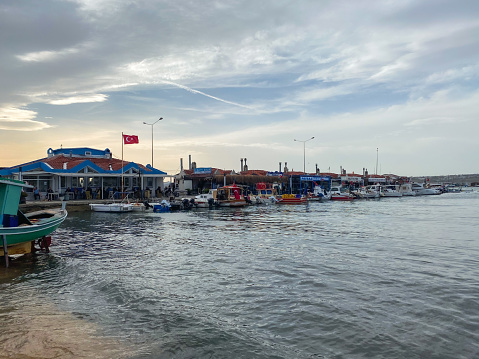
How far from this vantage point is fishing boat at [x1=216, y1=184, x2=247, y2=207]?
49044 mm

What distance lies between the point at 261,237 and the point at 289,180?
59.1 metres

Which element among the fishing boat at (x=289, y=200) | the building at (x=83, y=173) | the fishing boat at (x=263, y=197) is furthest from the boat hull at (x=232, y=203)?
the fishing boat at (x=289, y=200)

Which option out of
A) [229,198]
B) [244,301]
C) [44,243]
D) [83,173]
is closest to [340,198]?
[229,198]

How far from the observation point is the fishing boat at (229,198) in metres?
49.0

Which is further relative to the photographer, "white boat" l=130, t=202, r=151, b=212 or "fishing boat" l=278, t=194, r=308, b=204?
"fishing boat" l=278, t=194, r=308, b=204

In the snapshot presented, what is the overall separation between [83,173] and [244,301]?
39874mm

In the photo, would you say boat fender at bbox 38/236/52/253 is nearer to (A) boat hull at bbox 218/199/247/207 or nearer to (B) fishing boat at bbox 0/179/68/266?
(B) fishing boat at bbox 0/179/68/266

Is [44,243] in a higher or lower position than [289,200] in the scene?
lower

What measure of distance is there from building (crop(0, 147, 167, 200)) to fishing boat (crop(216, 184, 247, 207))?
28.7 feet

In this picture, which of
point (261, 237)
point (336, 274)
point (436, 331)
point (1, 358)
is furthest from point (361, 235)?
point (1, 358)

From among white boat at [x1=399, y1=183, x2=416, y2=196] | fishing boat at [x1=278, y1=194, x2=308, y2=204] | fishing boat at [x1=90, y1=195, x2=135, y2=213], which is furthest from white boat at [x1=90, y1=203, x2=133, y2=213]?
white boat at [x1=399, y1=183, x2=416, y2=196]

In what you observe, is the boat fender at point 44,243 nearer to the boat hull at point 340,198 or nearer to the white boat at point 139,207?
the white boat at point 139,207

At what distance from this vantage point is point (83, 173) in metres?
45.2

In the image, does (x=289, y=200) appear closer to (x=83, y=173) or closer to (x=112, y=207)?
(x=112, y=207)
